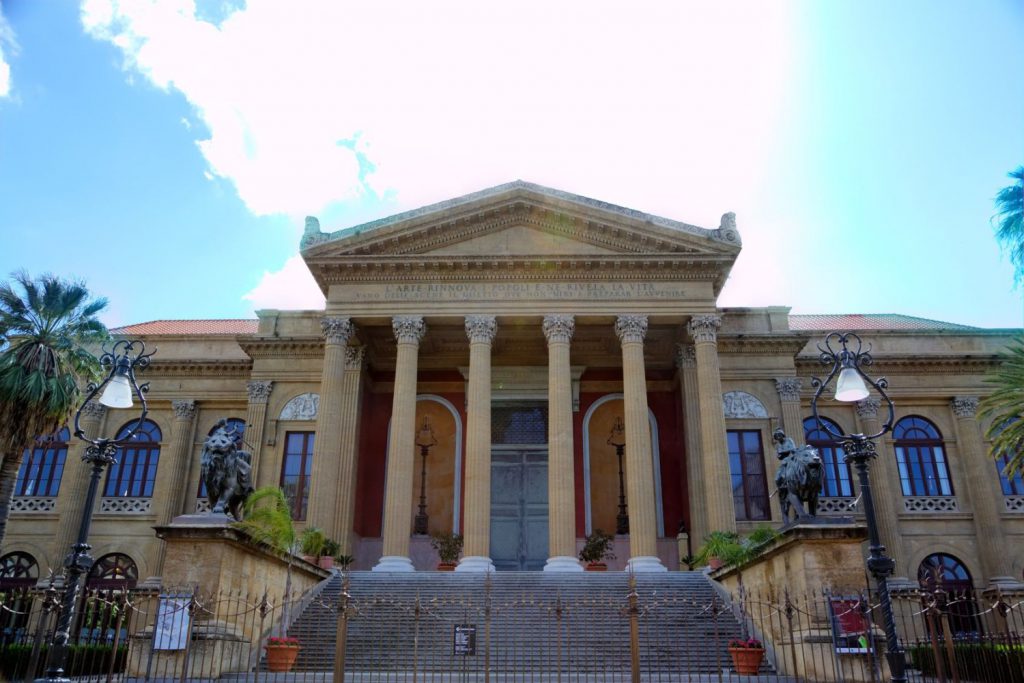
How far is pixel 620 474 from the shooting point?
2742 cm

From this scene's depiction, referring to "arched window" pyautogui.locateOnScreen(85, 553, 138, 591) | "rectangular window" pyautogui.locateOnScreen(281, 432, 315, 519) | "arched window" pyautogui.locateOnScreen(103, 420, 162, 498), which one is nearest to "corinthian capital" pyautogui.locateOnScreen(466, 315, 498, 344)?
"rectangular window" pyautogui.locateOnScreen(281, 432, 315, 519)

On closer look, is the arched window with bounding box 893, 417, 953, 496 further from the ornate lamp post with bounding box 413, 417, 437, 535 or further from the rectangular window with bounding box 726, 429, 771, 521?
the ornate lamp post with bounding box 413, 417, 437, 535

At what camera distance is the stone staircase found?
14977 millimetres

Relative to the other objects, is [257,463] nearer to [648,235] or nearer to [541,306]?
[541,306]

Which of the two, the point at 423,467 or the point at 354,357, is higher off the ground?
the point at 354,357

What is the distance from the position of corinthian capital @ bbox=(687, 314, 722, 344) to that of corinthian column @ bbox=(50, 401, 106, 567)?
20676 millimetres

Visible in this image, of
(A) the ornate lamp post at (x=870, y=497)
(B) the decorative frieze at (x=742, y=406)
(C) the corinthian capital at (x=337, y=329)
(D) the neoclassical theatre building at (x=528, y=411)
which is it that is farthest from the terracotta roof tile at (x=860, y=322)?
(A) the ornate lamp post at (x=870, y=497)

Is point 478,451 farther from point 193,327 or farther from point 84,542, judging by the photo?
point 193,327

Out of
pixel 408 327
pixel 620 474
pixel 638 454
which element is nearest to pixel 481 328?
pixel 408 327

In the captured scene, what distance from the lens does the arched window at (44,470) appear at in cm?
2919

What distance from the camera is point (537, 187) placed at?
24797 millimetres

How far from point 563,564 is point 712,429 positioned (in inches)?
229

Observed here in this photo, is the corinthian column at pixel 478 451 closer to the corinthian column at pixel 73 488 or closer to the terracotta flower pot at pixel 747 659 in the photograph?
the terracotta flower pot at pixel 747 659

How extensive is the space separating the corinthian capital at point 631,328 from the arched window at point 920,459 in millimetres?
11116
